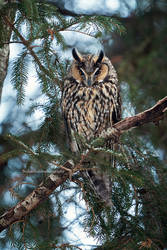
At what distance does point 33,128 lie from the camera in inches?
130

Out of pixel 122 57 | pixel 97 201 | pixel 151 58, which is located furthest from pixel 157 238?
pixel 122 57

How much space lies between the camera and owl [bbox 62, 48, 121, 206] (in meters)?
3.28

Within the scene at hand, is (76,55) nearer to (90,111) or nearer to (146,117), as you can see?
(90,111)

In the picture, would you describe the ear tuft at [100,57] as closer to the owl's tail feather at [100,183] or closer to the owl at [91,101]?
the owl at [91,101]

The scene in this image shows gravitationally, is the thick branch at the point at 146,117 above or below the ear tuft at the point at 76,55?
below

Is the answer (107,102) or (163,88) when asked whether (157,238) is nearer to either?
(107,102)

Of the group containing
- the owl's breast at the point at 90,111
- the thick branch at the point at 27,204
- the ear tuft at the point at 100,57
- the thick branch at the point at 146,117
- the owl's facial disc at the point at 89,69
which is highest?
the ear tuft at the point at 100,57

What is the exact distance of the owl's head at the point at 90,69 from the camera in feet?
10.8

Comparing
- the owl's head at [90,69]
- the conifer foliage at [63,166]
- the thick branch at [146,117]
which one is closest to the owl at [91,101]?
the owl's head at [90,69]

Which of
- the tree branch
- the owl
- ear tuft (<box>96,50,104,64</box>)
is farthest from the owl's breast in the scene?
the tree branch

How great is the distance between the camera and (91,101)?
10.8ft

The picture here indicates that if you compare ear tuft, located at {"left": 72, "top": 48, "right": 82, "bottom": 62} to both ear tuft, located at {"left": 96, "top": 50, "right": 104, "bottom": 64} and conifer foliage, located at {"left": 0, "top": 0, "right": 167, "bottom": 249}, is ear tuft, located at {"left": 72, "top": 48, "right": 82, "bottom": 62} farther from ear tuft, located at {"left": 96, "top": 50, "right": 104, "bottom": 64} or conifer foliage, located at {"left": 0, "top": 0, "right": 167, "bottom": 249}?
conifer foliage, located at {"left": 0, "top": 0, "right": 167, "bottom": 249}

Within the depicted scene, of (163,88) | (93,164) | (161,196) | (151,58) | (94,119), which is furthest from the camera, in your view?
(151,58)

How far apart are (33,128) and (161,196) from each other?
4.63 feet
